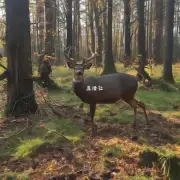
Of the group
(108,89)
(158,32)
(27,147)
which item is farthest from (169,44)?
(158,32)

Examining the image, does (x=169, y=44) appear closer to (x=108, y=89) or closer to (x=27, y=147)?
(x=108, y=89)

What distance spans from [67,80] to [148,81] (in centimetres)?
441

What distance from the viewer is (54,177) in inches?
205

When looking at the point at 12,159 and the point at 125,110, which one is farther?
the point at 125,110

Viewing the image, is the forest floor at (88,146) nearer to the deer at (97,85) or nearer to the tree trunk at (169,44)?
the deer at (97,85)

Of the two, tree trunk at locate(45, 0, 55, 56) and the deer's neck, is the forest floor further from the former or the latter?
tree trunk at locate(45, 0, 55, 56)

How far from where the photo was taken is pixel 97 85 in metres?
7.86

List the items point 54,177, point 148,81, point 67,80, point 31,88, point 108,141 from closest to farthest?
point 54,177 < point 108,141 < point 31,88 < point 148,81 < point 67,80

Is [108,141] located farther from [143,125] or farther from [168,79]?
[168,79]

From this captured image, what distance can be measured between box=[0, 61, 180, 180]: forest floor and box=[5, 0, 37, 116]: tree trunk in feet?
1.49

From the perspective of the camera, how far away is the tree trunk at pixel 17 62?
868 centimetres

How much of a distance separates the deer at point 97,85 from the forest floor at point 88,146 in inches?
23.8

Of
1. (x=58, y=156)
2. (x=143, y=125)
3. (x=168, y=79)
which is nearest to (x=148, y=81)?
(x=168, y=79)

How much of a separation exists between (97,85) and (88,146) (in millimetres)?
1854
